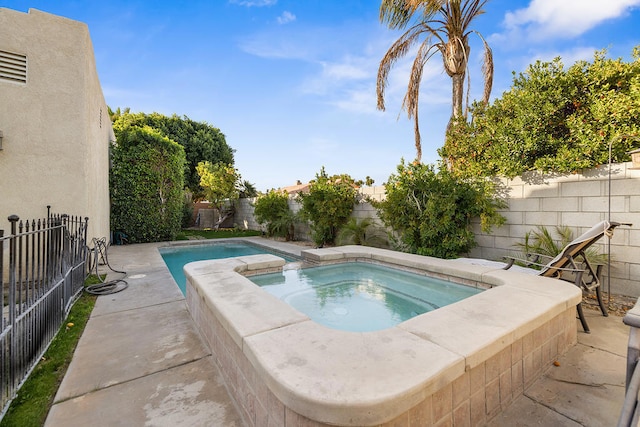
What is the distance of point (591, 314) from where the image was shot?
350cm

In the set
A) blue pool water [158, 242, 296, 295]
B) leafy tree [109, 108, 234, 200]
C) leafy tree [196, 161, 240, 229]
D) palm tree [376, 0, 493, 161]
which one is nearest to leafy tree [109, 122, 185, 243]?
blue pool water [158, 242, 296, 295]

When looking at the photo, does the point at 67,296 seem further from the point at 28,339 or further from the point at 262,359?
the point at 262,359

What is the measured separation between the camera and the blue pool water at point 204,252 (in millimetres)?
8125

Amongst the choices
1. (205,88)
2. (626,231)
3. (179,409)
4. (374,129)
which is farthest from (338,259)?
(205,88)

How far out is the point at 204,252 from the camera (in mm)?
9352

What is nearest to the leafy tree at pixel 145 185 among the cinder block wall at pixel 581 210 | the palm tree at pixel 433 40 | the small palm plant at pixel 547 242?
the palm tree at pixel 433 40

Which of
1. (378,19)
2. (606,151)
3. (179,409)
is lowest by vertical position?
(179,409)

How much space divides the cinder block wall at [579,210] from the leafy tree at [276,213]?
6.85m

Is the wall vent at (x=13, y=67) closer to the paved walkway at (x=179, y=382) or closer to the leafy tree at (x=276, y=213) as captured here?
the paved walkway at (x=179, y=382)

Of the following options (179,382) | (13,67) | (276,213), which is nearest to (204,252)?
(276,213)

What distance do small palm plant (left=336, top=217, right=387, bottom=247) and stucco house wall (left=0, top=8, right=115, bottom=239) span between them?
19.4 feet

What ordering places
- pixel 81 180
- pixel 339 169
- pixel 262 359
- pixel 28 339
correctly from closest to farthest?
pixel 262 359, pixel 28 339, pixel 81 180, pixel 339 169

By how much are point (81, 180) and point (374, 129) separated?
8791 mm

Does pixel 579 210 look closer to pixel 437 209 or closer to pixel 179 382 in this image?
pixel 437 209
